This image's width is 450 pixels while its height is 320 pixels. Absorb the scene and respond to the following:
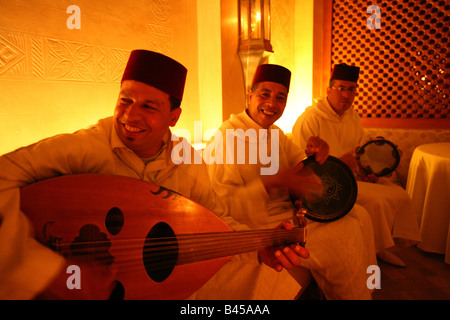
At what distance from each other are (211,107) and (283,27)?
Result: 7.48 feet

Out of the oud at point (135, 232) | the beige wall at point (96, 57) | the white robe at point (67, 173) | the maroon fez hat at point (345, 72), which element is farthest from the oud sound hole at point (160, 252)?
the maroon fez hat at point (345, 72)

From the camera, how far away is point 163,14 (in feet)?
9.59

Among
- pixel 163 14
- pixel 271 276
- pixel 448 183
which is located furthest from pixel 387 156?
pixel 163 14

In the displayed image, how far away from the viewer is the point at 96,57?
7.95ft

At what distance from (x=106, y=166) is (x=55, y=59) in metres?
1.36

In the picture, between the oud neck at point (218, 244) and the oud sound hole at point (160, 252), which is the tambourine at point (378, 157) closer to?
the oud neck at point (218, 244)

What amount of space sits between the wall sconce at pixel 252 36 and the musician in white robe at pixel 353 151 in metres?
0.82

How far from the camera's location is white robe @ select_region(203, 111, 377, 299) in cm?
199

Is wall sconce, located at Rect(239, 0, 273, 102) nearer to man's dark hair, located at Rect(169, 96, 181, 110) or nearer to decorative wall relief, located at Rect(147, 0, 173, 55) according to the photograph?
decorative wall relief, located at Rect(147, 0, 173, 55)

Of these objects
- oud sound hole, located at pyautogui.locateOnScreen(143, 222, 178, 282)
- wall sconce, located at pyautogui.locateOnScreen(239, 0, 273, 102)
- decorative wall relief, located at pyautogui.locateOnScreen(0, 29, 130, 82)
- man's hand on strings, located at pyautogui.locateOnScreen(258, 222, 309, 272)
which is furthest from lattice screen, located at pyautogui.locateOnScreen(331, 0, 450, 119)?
oud sound hole, located at pyautogui.locateOnScreen(143, 222, 178, 282)

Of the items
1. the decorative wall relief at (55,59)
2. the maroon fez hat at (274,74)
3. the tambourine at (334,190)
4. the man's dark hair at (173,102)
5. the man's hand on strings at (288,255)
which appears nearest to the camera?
the man's hand on strings at (288,255)

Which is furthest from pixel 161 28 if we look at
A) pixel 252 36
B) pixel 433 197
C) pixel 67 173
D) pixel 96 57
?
pixel 433 197

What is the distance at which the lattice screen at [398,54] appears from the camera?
4.48m

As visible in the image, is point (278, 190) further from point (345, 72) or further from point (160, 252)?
point (345, 72)
